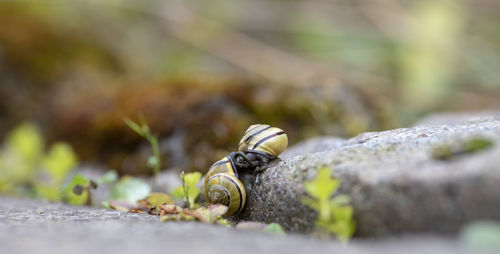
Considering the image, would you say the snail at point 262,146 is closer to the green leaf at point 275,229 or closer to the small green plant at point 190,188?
the small green plant at point 190,188

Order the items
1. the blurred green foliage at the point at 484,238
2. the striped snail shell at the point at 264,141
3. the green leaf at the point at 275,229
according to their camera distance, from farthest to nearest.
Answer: the striped snail shell at the point at 264,141
the green leaf at the point at 275,229
the blurred green foliage at the point at 484,238

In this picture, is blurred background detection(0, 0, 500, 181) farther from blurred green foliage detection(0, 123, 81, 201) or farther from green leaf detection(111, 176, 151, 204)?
green leaf detection(111, 176, 151, 204)

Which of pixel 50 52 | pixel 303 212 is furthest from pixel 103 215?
pixel 50 52

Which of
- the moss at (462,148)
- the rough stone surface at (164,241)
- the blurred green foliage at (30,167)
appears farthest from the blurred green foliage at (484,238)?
the blurred green foliage at (30,167)

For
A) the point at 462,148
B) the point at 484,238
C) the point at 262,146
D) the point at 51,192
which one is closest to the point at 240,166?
the point at 262,146

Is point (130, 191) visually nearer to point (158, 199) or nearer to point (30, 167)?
point (158, 199)

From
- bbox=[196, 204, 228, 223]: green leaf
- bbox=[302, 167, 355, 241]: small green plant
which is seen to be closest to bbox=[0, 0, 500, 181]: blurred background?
bbox=[196, 204, 228, 223]: green leaf

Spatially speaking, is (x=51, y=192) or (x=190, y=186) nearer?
(x=190, y=186)
